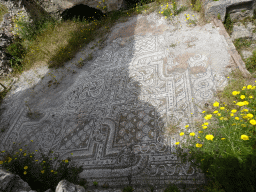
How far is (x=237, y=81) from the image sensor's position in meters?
2.59

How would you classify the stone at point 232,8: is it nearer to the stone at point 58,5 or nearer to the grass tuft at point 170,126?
the grass tuft at point 170,126

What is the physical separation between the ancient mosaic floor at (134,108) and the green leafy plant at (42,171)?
14cm

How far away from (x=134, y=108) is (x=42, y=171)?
1754mm

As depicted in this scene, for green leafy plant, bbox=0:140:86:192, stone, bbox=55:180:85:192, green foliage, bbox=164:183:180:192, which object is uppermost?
stone, bbox=55:180:85:192

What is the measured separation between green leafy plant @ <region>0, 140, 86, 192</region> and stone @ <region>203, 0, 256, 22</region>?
4307 mm

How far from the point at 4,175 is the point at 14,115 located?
2.60 metres

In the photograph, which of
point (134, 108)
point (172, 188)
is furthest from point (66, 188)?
point (134, 108)

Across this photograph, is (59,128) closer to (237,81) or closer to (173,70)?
(173,70)

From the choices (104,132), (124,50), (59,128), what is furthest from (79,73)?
(104,132)

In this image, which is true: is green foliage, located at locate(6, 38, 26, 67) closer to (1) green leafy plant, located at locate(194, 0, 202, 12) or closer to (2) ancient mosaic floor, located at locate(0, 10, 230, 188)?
(2) ancient mosaic floor, located at locate(0, 10, 230, 188)

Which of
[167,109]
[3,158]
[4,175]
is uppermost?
[4,175]

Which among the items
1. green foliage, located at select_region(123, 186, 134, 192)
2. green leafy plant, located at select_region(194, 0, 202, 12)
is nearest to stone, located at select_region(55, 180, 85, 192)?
green foliage, located at select_region(123, 186, 134, 192)

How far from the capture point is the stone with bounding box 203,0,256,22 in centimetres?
364

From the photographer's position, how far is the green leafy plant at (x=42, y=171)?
7.74ft
